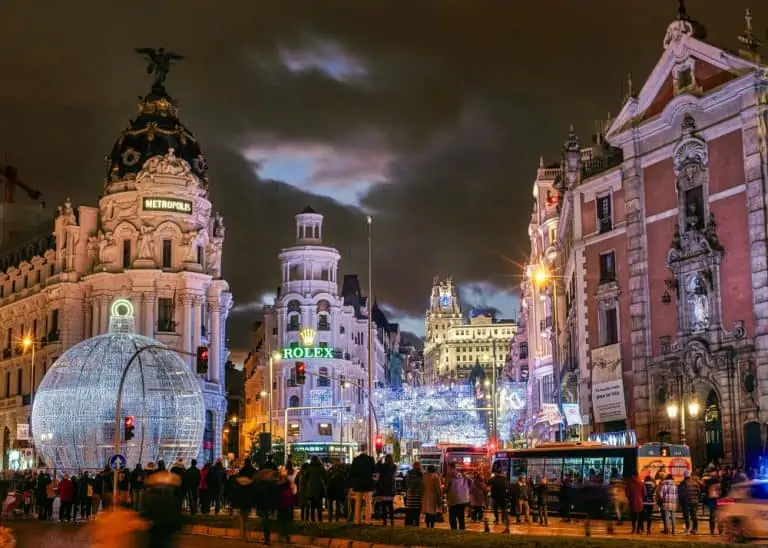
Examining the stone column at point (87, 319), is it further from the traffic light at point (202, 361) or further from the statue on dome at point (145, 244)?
the traffic light at point (202, 361)

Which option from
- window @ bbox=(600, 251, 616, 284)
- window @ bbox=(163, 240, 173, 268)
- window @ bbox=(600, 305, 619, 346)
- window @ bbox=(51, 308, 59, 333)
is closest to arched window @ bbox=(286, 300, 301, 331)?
window @ bbox=(163, 240, 173, 268)

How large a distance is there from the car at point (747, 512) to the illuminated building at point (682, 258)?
20.7m

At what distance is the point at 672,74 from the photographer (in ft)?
164

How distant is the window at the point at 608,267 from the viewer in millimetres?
53750

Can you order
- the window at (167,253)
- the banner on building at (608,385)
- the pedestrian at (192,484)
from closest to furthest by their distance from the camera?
the pedestrian at (192,484)
the banner on building at (608,385)
the window at (167,253)

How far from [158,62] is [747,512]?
251ft

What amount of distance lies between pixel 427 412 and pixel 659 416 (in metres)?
50.3

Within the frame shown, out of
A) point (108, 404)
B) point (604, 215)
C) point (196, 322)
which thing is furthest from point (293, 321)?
point (604, 215)

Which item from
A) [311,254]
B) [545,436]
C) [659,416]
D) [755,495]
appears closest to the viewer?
[755,495]

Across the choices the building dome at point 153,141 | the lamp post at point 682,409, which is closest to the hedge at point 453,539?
the lamp post at point 682,409

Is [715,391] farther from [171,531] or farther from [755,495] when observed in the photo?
[171,531]

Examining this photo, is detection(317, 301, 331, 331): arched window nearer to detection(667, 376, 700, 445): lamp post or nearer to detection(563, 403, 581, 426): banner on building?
detection(563, 403, 581, 426): banner on building

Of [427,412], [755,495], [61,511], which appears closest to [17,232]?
[427,412]

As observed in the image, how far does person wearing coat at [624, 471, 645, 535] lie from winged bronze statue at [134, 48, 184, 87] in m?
68.8
